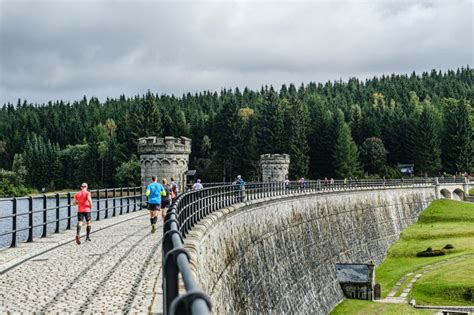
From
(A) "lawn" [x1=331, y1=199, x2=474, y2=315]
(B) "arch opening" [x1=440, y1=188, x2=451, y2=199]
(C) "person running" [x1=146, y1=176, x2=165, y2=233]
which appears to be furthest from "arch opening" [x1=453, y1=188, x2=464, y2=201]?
(C) "person running" [x1=146, y1=176, x2=165, y2=233]

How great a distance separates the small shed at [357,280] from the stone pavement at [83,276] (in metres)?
24.2

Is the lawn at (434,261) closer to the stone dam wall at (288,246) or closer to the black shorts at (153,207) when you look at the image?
the stone dam wall at (288,246)

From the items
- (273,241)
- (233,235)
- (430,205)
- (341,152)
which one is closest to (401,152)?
(341,152)

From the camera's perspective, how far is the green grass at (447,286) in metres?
39.0

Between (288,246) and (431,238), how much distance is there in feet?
98.5

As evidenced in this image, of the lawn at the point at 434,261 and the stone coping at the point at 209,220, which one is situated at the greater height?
the stone coping at the point at 209,220

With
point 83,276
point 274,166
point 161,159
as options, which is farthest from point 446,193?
point 83,276

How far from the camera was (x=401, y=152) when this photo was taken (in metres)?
114

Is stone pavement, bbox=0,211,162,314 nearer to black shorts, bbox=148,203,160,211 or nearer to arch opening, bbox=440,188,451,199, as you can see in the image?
black shorts, bbox=148,203,160,211

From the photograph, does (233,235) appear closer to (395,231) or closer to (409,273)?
(409,273)

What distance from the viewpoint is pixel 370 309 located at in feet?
126

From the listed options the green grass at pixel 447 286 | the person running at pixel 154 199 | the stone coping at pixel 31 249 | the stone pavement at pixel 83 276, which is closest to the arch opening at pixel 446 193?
the green grass at pixel 447 286

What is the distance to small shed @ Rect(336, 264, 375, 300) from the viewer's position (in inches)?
1655

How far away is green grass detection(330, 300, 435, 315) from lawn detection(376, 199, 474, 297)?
2575 millimetres
